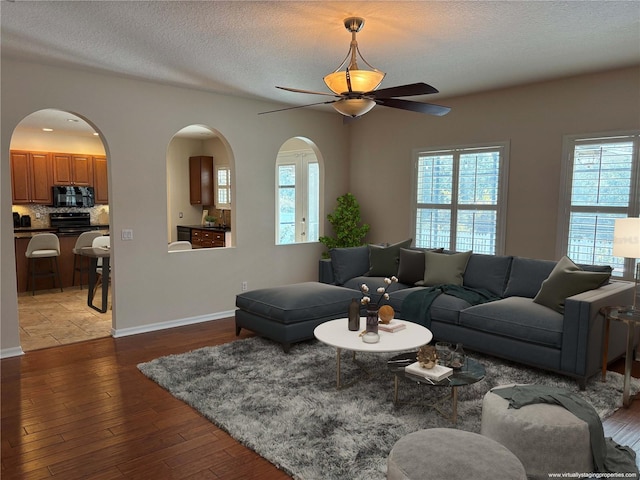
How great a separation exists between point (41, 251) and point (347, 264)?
481cm

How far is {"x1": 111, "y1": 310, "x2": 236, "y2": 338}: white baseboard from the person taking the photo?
5.09 m

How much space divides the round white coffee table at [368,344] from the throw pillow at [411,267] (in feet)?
4.48

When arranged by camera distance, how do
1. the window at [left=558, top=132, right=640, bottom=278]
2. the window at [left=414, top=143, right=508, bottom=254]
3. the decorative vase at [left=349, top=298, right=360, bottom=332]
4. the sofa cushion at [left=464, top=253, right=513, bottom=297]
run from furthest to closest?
the window at [left=414, top=143, right=508, bottom=254] → the sofa cushion at [left=464, top=253, right=513, bottom=297] → the window at [left=558, top=132, right=640, bottom=278] → the decorative vase at [left=349, top=298, right=360, bottom=332]

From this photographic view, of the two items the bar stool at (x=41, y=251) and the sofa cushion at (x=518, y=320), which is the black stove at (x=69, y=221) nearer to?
the bar stool at (x=41, y=251)

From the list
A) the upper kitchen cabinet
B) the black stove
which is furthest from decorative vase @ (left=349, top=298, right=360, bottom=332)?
the upper kitchen cabinet

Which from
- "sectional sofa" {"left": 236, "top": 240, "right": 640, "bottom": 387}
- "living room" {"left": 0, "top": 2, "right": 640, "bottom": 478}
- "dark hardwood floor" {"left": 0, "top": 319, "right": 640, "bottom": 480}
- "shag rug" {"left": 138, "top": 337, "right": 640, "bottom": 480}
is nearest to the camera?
"dark hardwood floor" {"left": 0, "top": 319, "right": 640, "bottom": 480}

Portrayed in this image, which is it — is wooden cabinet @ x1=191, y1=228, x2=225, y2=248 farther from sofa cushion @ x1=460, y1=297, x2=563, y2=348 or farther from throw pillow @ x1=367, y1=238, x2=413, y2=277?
sofa cushion @ x1=460, y1=297, x2=563, y2=348

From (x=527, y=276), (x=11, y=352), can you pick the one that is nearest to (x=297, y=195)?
(x=527, y=276)

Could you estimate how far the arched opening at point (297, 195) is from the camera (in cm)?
866

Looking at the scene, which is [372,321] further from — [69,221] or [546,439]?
[69,221]

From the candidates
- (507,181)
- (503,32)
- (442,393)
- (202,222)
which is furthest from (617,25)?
(202,222)

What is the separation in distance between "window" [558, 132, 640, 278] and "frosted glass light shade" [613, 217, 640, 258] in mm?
1196

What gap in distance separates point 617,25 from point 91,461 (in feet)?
15.0

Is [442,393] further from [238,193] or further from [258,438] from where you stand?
[238,193]
